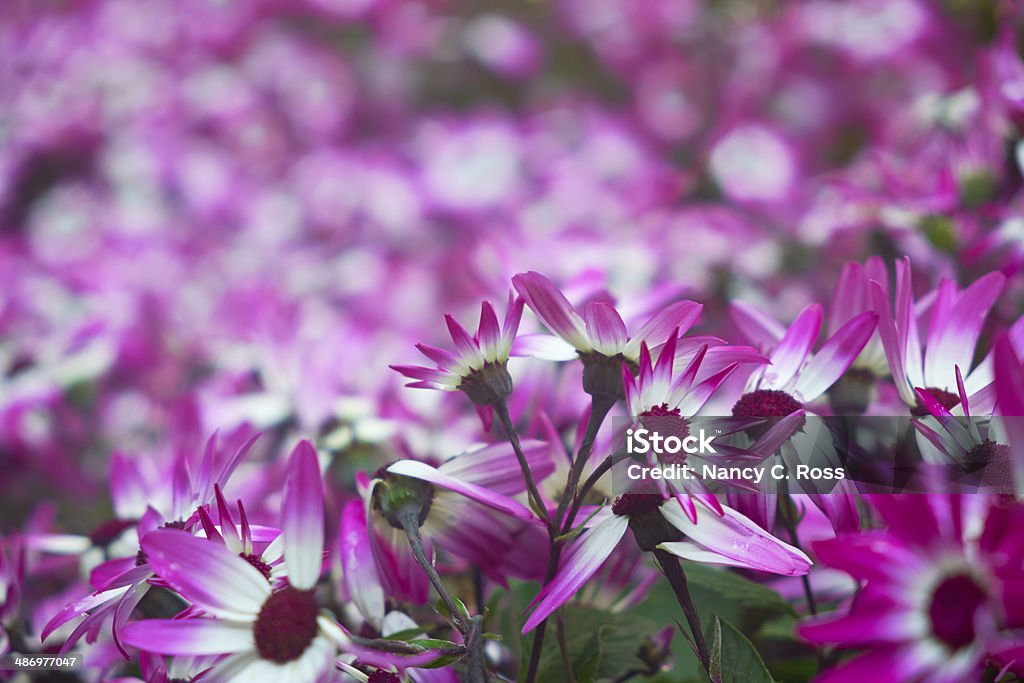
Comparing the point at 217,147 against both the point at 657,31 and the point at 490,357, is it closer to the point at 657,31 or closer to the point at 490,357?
the point at 657,31

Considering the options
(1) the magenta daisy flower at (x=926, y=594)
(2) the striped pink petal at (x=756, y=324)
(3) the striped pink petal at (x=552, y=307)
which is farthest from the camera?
(2) the striped pink petal at (x=756, y=324)

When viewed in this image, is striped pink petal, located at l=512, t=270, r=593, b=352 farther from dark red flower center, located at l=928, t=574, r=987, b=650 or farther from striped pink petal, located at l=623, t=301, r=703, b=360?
dark red flower center, located at l=928, t=574, r=987, b=650

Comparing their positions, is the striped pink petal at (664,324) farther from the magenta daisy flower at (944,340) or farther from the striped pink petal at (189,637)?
the striped pink petal at (189,637)

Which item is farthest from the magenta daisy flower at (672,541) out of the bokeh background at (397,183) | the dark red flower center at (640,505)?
the bokeh background at (397,183)

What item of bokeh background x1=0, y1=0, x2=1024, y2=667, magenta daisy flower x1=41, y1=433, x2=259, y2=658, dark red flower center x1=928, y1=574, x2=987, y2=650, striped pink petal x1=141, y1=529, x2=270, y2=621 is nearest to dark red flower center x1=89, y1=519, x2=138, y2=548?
magenta daisy flower x1=41, y1=433, x2=259, y2=658

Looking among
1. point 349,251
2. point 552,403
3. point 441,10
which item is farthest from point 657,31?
point 552,403

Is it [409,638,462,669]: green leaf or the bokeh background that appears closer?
[409,638,462,669]: green leaf

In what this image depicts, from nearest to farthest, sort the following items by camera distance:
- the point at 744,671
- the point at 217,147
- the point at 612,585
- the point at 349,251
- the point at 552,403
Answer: the point at 744,671 < the point at 612,585 < the point at 552,403 < the point at 349,251 < the point at 217,147
